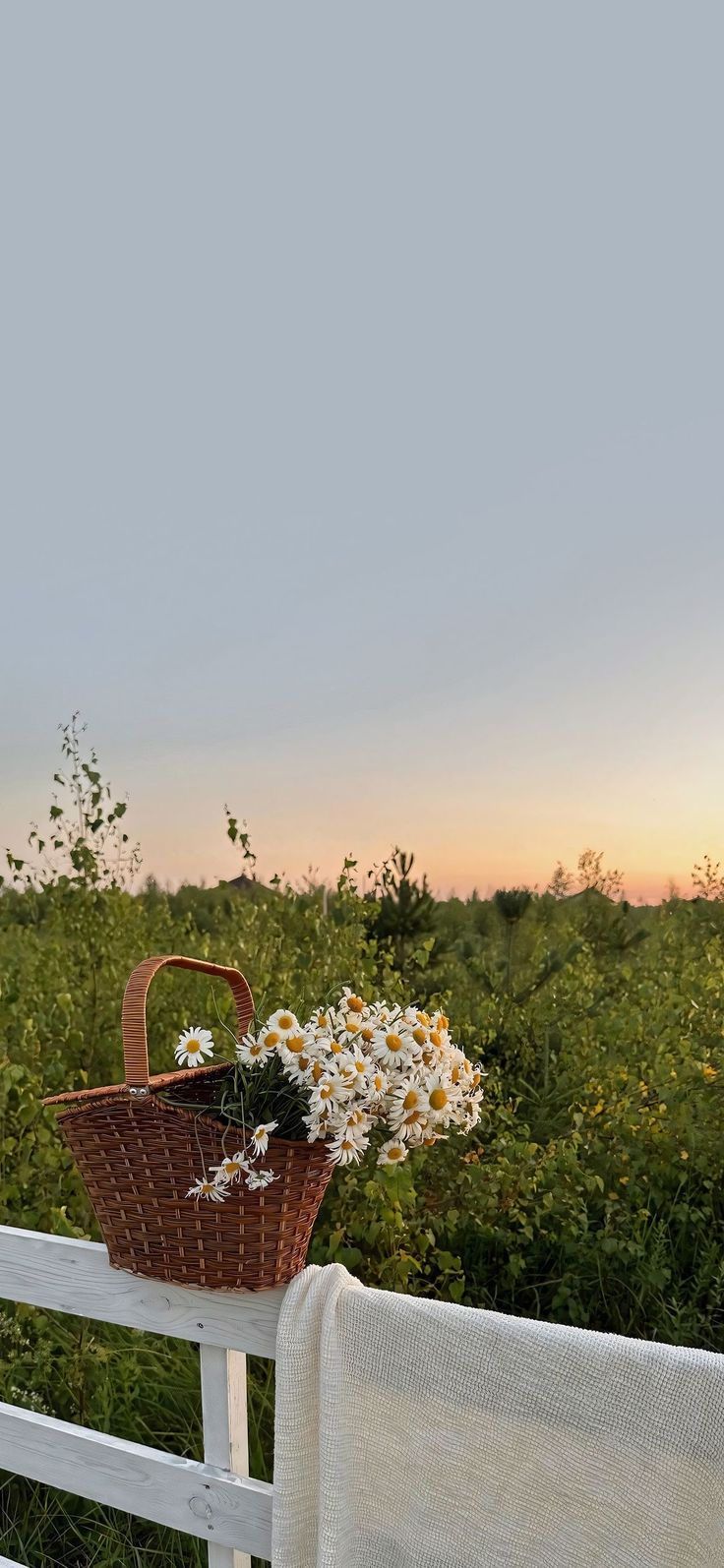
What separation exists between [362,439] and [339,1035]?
3.80 metres

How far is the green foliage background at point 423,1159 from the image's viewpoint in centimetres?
232

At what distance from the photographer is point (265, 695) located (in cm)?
457

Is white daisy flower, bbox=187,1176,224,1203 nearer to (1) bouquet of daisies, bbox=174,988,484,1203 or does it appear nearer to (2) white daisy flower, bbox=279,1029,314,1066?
(1) bouquet of daisies, bbox=174,988,484,1203

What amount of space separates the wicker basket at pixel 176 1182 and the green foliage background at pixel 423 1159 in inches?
28.7

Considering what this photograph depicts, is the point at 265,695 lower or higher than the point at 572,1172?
higher

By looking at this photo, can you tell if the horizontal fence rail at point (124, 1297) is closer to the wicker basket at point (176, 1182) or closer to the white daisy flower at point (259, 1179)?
the wicker basket at point (176, 1182)

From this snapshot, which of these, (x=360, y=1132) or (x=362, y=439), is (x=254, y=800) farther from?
(x=360, y=1132)

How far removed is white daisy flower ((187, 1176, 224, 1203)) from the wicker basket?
0.01 metres

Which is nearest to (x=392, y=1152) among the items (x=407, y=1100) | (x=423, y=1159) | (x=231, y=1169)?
(x=407, y=1100)

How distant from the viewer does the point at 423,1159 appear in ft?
6.90

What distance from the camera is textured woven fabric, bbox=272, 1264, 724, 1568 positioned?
1.01 meters

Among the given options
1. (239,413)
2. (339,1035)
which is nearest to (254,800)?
(239,413)

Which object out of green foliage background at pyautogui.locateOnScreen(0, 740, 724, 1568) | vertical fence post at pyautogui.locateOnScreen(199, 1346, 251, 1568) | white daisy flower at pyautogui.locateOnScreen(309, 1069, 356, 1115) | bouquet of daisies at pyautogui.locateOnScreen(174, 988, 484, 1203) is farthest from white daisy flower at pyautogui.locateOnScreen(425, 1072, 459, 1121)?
green foliage background at pyautogui.locateOnScreen(0, 740, 724, 1568)

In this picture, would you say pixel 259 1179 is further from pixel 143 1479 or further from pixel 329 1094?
pixel 143 1479
